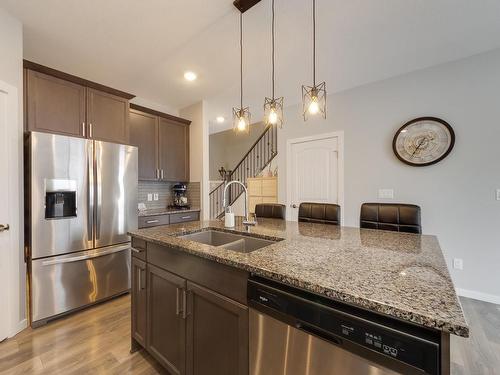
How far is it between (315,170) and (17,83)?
3.63 meters

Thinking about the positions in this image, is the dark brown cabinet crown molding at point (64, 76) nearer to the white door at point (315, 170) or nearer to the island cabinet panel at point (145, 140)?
the island cabinet panel at point (145, 140)

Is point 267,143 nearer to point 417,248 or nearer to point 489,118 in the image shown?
point 489,118

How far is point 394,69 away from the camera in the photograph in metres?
2.91

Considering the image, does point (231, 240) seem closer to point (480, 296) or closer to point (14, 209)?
point (14, 209)

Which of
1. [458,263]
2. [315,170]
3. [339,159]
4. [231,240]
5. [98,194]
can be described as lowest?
[458,263]

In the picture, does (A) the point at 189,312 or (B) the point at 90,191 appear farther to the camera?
(B) the point at 90,191

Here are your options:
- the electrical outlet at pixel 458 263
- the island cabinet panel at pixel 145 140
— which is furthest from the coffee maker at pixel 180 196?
the electrical outlet at pixel 458 263

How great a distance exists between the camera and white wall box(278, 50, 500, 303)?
2.55 meters

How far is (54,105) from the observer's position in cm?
237

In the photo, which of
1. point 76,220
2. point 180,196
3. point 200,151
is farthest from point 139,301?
point 200,151

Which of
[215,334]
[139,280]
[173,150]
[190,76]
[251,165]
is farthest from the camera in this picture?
[251,165]

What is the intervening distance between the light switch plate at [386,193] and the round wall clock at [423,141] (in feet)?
1.39

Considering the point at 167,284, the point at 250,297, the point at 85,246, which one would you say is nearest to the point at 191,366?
the point at 167,284

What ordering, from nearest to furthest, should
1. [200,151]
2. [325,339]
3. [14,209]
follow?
[325,339] → [14,209] → [200,151]
